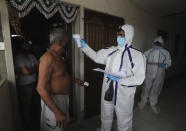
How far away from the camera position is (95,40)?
1876 millimetres

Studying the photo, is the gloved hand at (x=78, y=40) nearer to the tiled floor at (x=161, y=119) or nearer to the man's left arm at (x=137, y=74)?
the man's left arm at (x=137, y=74)

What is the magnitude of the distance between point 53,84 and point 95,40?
1.08 m

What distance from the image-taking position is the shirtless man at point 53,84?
3.14ft

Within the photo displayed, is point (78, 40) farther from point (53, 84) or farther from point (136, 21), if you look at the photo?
point (136, 21)

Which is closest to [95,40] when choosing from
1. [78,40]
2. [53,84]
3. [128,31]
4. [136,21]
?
[78,40]

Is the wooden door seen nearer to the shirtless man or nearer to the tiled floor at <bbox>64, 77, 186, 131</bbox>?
the tiled floor at <bbox>64, 77, 186, 131</bbox>

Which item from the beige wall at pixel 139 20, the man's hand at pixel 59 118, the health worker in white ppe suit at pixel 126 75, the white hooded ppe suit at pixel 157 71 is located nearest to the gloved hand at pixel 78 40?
the health worker in white ppe suit at pixel 126 75

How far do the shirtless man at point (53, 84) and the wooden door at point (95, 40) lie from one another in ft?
2.41

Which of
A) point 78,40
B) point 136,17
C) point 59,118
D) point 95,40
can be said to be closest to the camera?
point 59,118

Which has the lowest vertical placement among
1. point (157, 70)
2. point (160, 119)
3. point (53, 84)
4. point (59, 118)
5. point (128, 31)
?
point (160, 119)

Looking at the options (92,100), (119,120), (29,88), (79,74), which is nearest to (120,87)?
(119,120)

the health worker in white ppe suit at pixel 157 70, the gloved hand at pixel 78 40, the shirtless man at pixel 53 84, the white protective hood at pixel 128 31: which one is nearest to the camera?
the shirtless man at pixel 53 84

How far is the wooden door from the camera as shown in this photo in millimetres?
1770

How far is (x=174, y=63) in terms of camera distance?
15.6 ft
